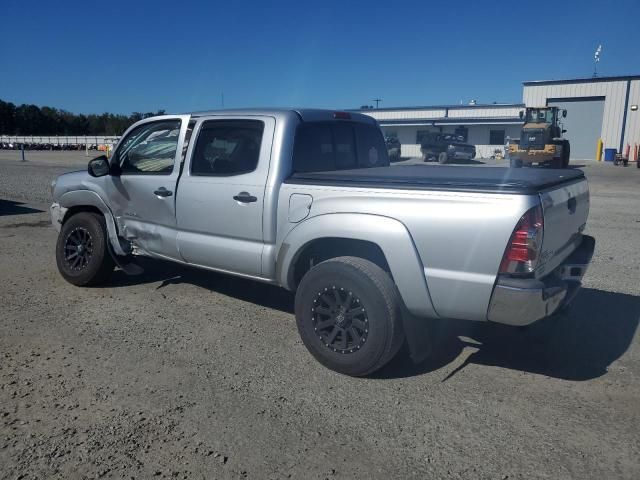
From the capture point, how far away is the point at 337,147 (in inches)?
205

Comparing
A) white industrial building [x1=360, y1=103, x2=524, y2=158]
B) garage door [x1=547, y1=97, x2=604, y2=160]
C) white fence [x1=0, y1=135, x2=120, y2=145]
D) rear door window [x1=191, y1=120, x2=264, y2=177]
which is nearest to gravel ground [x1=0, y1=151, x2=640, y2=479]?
rear door window [x1=191, y1=120, x2=264, y2=177]

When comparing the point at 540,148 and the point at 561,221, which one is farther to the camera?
the point at 540,148

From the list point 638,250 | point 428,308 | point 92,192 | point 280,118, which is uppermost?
point 280,118

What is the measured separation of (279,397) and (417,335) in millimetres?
1058

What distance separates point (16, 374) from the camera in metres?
3.99

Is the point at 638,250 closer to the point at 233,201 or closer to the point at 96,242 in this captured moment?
the point at 233,201

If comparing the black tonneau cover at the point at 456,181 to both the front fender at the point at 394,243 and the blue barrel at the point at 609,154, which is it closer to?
the front fender at the point at 394,243

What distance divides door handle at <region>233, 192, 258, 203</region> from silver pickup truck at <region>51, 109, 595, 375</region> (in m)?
0.01

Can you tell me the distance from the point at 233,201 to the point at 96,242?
207cm

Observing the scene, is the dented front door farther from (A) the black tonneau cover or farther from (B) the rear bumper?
(B) the rear bumper

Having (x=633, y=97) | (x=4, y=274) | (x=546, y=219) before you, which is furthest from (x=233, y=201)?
(x=633, y=97)

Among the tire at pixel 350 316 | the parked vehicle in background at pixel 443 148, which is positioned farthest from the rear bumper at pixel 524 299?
the parked vehicle in background at pixel 443 148

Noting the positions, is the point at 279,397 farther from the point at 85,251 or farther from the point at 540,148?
the point at 540,148

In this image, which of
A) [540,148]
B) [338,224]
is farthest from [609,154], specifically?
[338,224]
